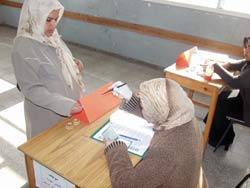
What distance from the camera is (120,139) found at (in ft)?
4.78

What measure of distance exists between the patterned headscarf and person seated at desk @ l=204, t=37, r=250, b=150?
1189 millimetres

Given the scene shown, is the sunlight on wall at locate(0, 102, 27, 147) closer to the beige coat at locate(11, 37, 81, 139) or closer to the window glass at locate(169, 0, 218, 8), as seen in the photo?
the beige coat at locate(11, 37, 81, 139)

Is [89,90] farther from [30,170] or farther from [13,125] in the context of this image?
[30,170]

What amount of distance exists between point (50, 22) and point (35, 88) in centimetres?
41

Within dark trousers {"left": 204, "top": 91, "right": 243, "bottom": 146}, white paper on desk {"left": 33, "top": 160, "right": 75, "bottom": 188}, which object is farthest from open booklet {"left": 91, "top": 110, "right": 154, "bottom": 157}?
dark trousers {"left": 204, "top": 91, "right": 243, "bottom": 146}

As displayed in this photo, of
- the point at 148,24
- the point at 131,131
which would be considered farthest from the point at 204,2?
the point at 131,131

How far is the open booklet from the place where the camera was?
1.42m

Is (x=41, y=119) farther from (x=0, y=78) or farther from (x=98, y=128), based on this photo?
(x=0, y=78)

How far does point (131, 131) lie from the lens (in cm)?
153

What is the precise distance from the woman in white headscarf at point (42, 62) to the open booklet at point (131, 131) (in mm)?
215

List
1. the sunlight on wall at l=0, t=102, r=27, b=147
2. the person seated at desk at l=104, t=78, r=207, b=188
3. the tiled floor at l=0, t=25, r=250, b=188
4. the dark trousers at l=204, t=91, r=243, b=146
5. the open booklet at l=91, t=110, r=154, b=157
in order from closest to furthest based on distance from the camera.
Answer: the person seated at desk at l=104, t=78, r=207, b=188
the open booklet at l=91, t=110, r=154, b=157
the tiled floor at l=0, t=25, r=250, b=188
the dark trousers at l=204, t=91, r=243, b=146
the sunlight on wall at l=0, t=102, r=27, b=147

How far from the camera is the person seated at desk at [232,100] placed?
2205 millimetres

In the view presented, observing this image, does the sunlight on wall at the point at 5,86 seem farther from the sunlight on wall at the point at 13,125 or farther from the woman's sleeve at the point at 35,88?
the woman's sleeve at the point at 35,88

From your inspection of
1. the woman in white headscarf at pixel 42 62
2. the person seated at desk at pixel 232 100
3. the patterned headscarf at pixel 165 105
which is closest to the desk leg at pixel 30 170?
the woman in white headscarf at pixel 42 62
